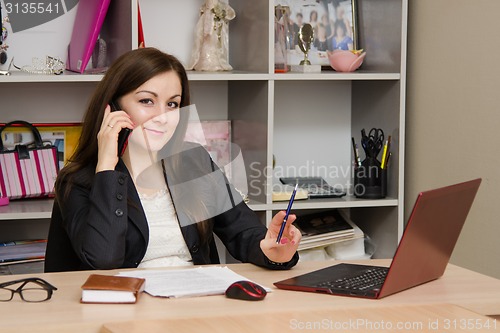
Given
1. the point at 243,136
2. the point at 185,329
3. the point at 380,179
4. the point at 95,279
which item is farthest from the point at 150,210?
the point at 380,179

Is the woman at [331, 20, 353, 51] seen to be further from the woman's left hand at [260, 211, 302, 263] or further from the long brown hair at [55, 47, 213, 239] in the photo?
the woman's left hand at [260, 211, 302, 263]

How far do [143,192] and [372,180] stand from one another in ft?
3.77

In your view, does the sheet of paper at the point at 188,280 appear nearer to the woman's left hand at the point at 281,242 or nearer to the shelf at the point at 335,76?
the woman's left hand at the point at 281,242

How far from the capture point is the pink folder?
2668 mm

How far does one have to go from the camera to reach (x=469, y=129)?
102 inches

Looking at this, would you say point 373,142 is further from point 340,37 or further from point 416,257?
point 416,257

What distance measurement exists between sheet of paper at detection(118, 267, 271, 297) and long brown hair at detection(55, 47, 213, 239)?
35cm

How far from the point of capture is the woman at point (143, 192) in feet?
6.24

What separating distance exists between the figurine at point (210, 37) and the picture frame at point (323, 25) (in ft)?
0.84

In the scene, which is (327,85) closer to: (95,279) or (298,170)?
(298,170)

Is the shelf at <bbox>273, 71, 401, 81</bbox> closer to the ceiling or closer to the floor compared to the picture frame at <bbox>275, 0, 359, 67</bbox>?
closer to the floor

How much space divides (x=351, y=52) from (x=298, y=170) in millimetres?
549

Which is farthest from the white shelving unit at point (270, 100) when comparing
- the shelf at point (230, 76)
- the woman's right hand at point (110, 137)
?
the woman's right hand at point (110, 137)

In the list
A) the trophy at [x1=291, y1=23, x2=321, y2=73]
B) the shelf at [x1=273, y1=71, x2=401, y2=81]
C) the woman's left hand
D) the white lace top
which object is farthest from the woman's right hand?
the trophy at [x1=291, y1=23, x2=321, y2=73]
